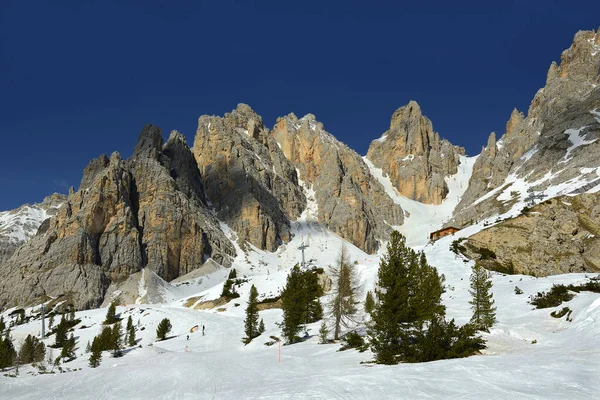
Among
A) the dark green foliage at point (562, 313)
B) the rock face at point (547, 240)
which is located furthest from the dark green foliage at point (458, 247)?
the dark green foliage at point (562, 313)

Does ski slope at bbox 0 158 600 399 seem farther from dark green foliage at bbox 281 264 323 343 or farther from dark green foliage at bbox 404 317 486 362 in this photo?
dark green foliage at bbox 281 264 323 343

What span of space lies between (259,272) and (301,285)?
404 ft

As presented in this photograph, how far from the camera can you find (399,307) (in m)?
20.7

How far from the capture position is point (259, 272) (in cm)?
16150

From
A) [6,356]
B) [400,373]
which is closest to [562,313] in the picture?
[400,373]

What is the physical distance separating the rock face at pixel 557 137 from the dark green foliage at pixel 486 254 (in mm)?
58313

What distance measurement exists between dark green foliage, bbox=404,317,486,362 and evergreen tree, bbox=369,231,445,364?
61 cm

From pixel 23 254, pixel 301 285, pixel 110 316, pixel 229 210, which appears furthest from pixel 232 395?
pixel 229 210

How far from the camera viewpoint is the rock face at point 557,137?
118m

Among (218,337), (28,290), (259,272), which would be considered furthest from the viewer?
(259,272)

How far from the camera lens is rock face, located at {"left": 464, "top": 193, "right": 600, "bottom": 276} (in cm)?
5641

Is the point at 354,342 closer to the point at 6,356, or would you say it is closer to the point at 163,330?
the point at 163,330

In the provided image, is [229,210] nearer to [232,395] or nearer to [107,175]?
[107,175]

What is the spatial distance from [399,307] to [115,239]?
15058 cm
